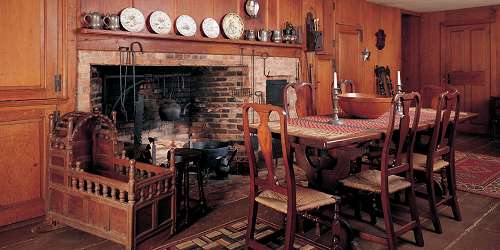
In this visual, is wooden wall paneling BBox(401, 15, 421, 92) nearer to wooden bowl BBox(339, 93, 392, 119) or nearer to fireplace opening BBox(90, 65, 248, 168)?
fireplace opening BBox(90, 65, 248, 168)

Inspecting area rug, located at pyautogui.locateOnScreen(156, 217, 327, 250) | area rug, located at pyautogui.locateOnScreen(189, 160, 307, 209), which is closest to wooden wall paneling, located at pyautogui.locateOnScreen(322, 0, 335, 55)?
area rug, located at pyautogui.locateOnScreen(189, 160, 307, 209)

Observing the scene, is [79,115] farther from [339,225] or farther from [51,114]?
[339,225]

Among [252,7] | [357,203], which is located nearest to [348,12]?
[252,7]

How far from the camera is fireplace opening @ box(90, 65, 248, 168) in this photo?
4.64 m

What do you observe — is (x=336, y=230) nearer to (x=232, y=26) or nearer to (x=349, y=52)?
(x=232, y=26)

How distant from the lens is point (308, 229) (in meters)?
3.10

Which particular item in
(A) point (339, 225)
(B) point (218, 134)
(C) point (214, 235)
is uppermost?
(B) point (218, 134)

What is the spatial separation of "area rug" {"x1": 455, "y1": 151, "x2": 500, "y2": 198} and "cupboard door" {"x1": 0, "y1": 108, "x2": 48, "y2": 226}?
3.90 metres

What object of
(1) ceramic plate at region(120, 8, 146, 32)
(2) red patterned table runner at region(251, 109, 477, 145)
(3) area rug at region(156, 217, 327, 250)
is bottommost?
(3) area rug at region(156, 217, 327, 250)

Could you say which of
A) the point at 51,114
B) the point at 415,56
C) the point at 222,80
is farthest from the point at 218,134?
the point at 415,56

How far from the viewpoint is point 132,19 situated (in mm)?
3930

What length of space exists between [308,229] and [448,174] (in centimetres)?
124

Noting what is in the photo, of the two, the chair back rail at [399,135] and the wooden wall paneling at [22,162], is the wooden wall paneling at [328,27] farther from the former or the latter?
the wooden wall paneling at [22,162]

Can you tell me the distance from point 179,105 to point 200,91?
479 millimetres
